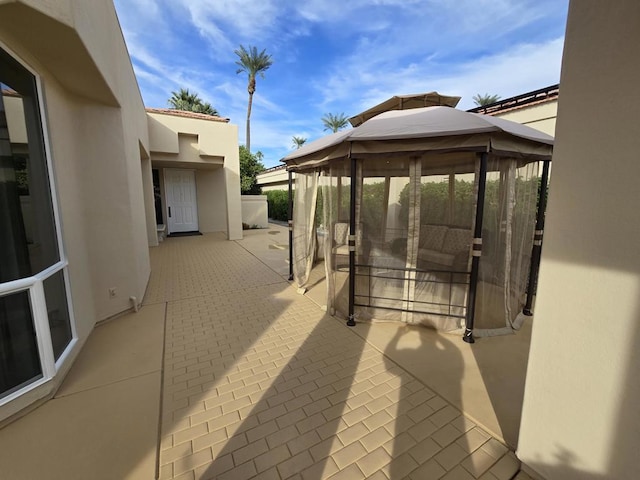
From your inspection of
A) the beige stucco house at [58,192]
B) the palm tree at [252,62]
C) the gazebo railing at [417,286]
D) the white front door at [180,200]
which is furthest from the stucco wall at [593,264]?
the palm tree at [252,62]

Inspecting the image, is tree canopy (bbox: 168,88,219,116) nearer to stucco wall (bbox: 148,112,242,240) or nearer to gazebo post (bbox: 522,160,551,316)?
stucco wall (bbox: 148,112,242,240)

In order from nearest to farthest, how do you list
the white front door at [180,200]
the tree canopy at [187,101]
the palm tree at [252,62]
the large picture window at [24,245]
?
the large picture window at [24,245] < the white front door at [180,200] < the palm tree at [252,62] < the tree canopy at [187,101]

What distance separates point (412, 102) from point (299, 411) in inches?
185

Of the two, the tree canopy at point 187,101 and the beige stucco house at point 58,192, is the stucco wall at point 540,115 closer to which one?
the beige stucco house at point 58,192

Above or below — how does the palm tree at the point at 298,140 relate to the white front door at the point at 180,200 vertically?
above

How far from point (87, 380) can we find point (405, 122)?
4399 millimetres

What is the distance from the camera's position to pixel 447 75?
11.1m

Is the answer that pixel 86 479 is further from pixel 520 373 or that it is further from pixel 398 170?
pixel 398 170

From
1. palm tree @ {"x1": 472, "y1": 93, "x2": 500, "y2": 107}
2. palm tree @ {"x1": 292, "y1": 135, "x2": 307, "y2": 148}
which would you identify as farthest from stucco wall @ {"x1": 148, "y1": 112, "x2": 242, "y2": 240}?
palm tree @ {"x1": 292, "y1": 135, "x2": 307, "y2": 148}

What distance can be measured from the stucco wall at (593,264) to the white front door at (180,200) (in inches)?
508

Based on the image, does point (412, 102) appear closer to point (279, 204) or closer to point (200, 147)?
point (200, 147)

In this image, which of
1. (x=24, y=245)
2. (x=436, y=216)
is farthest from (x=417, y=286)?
(x=24, y=245)

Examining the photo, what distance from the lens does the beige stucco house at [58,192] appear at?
2156mm

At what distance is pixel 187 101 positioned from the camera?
71.7ft
